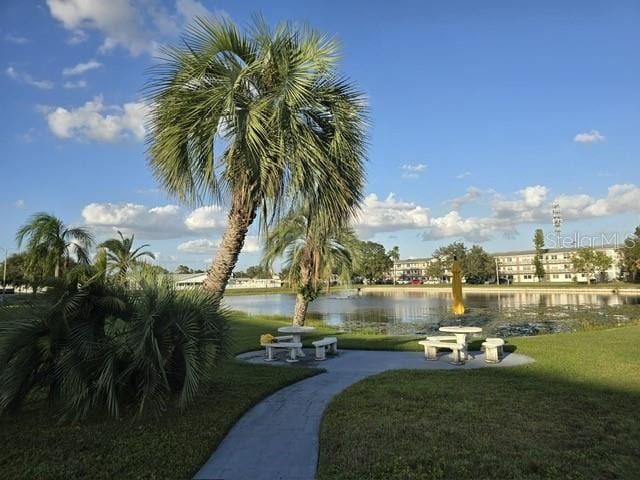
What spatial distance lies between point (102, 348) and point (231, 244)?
266 centimetres

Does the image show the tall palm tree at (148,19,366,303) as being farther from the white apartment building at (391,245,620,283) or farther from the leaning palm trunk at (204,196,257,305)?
the white apartment building at (391,245,620,283)

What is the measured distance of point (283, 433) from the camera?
521 cm

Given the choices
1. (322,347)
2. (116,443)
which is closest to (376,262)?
(322,347)

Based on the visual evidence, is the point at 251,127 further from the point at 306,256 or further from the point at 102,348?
the point at 306,256

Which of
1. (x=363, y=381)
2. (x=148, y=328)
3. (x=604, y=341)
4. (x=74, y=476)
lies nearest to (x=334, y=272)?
(x=604, y=341)

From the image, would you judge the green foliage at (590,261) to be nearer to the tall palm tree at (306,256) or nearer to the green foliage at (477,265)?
the green foliage at (477,265)

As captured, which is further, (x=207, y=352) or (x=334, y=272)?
(x=334, y=272)

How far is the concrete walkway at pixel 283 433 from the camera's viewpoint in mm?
4160

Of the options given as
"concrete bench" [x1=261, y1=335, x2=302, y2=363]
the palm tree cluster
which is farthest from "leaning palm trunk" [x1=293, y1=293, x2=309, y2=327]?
the palm tree cluster

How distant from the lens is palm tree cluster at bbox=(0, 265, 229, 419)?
5.18 metres

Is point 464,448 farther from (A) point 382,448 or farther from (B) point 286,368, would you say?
(B) point 286,368

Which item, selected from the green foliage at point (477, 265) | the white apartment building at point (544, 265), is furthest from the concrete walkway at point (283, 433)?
the white apartment building at point (544, 265)

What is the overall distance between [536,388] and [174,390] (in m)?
5.30

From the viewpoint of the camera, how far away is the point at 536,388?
696cm
